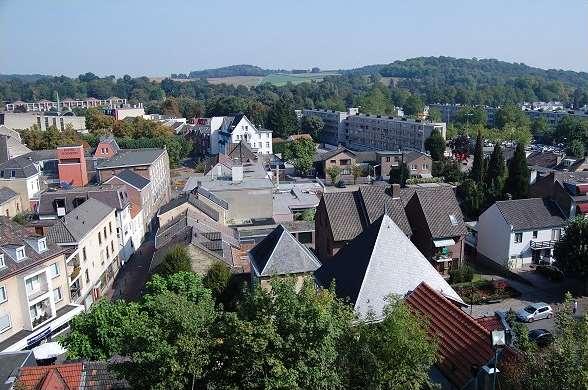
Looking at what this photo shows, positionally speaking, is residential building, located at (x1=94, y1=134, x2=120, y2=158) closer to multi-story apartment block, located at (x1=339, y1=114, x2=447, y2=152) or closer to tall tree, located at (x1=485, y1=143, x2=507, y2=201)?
tall tree, located at (x1=485, y1=143, x2=507, y2=201)

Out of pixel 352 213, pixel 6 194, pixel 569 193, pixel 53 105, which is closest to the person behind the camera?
pixel 352 213

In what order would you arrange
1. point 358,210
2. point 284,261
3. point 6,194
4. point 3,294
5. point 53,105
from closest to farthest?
point 284,261 < point 3,294 < point 358,210 < point 6,194 < point 53,105

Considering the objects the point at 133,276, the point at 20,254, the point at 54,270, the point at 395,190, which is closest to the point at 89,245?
the point at 54,270

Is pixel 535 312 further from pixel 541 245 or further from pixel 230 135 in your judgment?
pixel 230 135

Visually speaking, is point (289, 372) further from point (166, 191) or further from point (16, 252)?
point (166, 191)

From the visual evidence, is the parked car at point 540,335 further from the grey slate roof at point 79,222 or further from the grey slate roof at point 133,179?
the grey slate roof at point 133,179

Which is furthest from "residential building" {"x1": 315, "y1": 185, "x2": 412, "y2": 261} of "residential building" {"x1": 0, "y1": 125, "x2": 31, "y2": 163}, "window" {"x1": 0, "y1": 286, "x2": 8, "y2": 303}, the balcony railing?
"residential building" {"x1": 0, "y1": 125, "x2": 31, "y2": 163}

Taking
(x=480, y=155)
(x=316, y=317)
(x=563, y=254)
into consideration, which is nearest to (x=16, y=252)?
(x=316, y=317)
